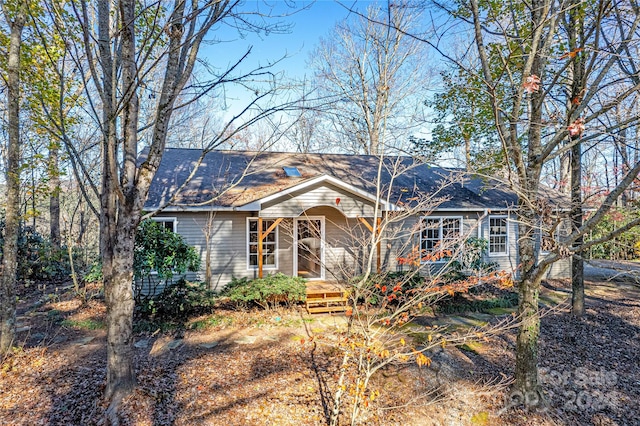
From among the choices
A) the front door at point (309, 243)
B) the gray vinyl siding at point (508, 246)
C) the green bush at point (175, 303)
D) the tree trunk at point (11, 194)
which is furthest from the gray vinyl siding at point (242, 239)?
the tree trunk at point (11, 194)

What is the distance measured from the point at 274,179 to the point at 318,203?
2393 mm

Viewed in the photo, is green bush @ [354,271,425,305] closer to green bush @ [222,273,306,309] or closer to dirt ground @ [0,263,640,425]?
dirt ground @ [0,263,640,425]

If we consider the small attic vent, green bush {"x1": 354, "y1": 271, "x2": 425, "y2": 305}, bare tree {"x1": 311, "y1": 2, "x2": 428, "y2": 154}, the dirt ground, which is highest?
bare tree {"x1": 311, "y1": 2, "x2": 428, "y2": 154}

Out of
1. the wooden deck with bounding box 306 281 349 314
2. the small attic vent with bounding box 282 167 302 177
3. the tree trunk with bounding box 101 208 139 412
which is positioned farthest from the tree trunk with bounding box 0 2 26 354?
the small attic vent with bounding box 282 167 302 177

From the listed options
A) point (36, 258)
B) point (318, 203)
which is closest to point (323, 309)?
point (318, 203)

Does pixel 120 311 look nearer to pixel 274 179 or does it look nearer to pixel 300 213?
pixel 300 213

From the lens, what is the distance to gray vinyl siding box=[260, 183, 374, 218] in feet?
30.8

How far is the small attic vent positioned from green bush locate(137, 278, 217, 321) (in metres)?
5.25

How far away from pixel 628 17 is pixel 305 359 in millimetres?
9413

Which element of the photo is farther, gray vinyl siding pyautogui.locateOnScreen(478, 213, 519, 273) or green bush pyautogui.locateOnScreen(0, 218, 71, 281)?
gray vinyl siding pyautogui.locateOnScreen(478, 213, 519, 273)

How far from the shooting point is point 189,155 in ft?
41.1

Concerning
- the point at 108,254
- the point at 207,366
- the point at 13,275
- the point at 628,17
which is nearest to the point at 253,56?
the point at 108,254

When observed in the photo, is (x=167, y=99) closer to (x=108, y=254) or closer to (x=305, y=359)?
(x=108, y=254)

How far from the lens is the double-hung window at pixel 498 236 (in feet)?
40.9
